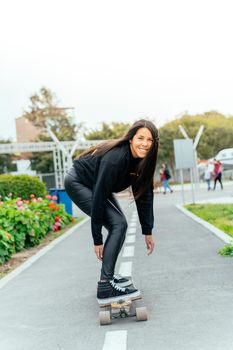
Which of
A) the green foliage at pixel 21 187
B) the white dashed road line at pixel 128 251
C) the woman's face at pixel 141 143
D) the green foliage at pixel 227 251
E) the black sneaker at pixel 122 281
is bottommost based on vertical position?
the white dashed road line at pixel 128 251

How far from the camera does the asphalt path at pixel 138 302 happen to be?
3699 millimetres

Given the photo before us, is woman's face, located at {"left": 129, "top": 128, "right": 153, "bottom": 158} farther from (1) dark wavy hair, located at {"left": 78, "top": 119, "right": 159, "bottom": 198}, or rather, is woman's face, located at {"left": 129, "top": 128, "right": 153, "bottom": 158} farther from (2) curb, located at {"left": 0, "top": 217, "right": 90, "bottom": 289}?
(2) curb, located at {"left": 0, "top": 217, "right": 90, "bottom": 289}

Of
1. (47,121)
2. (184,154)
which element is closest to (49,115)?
(47,121)

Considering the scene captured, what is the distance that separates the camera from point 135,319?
4180mm

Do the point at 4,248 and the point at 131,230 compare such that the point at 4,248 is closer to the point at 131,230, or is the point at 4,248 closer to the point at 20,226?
the point at 20,226

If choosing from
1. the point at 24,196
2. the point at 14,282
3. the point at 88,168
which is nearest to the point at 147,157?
the point at 88,168

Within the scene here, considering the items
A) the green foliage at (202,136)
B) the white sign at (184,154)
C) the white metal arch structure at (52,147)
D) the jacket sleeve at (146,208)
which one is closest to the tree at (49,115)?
the green foliage at (202,136)

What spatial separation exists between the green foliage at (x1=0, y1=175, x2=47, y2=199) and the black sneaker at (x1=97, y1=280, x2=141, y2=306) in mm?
10841

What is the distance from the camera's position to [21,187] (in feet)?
49.0

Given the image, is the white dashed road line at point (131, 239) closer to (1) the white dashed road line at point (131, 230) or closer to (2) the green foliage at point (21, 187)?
(1) the white dashed road line at point (131, 230)

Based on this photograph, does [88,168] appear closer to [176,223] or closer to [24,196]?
[176,223]

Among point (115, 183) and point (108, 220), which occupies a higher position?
point (115, 183)

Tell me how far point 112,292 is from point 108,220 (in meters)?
0.61

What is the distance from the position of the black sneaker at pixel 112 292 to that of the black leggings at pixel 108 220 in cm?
6
